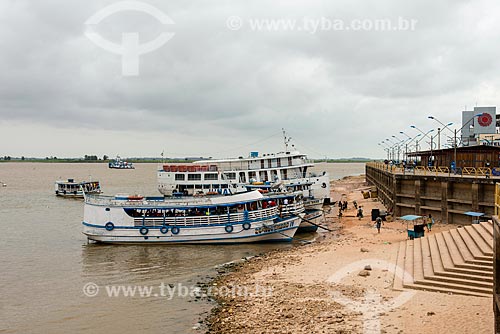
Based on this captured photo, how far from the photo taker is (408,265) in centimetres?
2106

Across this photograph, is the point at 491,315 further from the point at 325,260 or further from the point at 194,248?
the point at 194,248

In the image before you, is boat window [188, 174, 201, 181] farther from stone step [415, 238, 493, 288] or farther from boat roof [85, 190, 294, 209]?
stone step [415, 238, 493, 288]

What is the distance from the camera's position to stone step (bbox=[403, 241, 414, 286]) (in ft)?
61.6

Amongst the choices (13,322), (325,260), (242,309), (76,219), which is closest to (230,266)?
(325,260)

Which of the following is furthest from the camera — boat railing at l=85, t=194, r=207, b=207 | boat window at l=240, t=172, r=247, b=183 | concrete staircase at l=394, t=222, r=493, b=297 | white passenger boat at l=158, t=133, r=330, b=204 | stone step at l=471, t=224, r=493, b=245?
boat window at l=240, t=172, r=247, b=183

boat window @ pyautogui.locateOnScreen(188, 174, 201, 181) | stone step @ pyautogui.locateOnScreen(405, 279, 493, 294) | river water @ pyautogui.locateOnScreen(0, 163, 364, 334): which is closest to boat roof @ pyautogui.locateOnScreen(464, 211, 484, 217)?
river water @ pyautogui.locateOnScreen(0, 163, 364, 334)

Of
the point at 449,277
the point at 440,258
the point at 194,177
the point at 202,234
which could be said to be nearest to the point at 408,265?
the point at 440,258

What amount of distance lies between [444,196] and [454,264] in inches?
731

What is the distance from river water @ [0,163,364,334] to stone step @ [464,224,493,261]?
12.0 meters

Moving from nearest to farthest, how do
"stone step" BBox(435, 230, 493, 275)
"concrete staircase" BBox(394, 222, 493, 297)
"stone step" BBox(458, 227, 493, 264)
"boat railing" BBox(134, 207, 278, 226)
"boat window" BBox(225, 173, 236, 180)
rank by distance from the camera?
"concrete staircase" BBox(394, 222, 493, 297) → "stone step" BBox(435, 230, 493, 275) → "stone step" BBox(458, 227, 493, 264) → "boat railing" BBox(134, 207, 278, 226) → "boat window" BBox(225, 173, 236, 180)

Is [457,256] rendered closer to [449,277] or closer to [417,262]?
[449,277]

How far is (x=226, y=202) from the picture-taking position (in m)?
33.2

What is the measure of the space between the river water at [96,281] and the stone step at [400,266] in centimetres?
821

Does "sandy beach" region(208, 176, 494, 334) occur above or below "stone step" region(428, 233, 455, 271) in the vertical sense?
below
